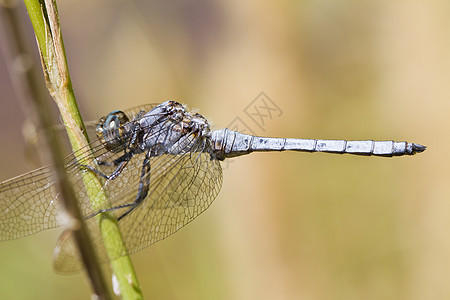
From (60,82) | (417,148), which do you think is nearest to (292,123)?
(417,148)

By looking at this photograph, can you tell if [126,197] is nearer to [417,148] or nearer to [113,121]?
[113,121]

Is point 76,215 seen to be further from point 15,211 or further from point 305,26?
point 305,26

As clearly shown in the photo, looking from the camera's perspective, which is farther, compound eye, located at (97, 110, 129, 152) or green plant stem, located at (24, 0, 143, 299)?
compound eye, located at (97, 110, 129, 152)

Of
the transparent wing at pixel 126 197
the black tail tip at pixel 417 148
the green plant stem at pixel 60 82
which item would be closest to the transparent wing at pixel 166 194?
the transparent wing at pixel 126 197

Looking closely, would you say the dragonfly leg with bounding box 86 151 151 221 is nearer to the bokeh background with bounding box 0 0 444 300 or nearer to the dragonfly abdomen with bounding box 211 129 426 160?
the dragonfly abdomen with bounding box 211 129 426 160

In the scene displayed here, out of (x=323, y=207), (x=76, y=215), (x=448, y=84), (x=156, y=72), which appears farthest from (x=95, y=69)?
(x=76, y=215)

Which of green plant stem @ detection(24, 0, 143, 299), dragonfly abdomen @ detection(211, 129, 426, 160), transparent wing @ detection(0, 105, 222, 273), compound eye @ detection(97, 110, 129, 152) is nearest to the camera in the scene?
green plant stem @ detection(24, 0, 143, 299)

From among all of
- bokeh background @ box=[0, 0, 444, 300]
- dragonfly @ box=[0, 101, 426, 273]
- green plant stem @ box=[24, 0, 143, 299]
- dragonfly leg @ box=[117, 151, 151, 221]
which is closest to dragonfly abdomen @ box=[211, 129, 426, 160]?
dragonfly @ box=[0, 101, 426, 273]

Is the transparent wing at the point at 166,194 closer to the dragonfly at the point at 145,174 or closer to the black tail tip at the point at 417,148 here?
the dragonfly at the point at 145,174
